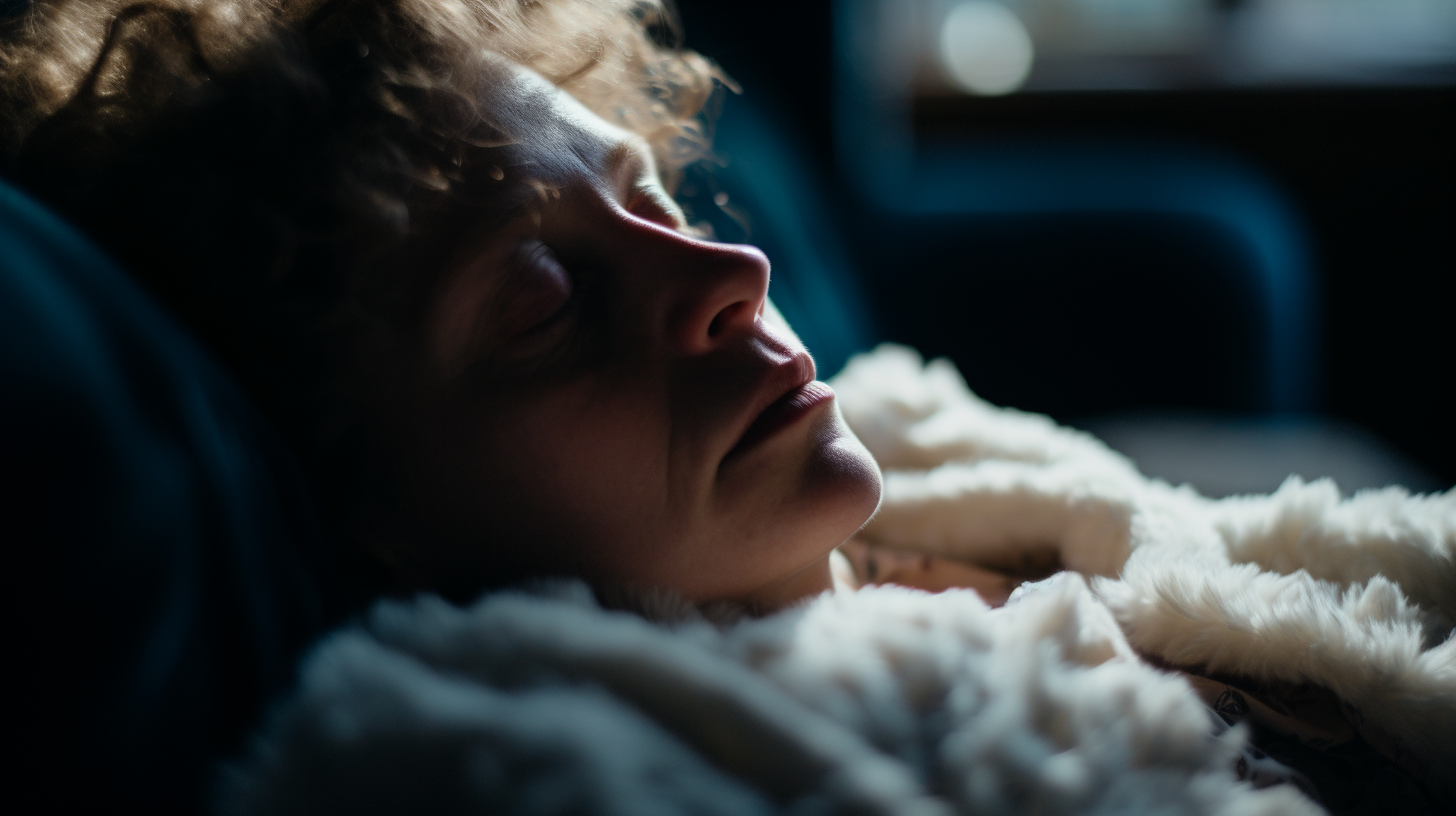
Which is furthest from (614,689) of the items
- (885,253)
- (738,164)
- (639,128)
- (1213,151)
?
(1213,151)

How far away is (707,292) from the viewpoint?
645 millimetres

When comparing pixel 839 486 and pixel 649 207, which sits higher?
pixel 649 207

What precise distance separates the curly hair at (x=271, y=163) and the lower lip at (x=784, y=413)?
0.25 meters

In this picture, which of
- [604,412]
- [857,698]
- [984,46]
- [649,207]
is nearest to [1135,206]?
[984,46]

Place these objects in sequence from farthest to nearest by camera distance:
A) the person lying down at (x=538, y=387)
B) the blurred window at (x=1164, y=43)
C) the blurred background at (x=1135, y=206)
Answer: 1. the blurred window at (x=1164, y=43)
2. the blurred background at (x=1135, y=206)
3. the person lying down at (x=538, y=387)

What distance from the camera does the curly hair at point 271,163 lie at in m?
0.61

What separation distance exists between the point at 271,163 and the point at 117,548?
345mm

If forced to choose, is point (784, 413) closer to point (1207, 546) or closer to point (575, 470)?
point (575, 470)

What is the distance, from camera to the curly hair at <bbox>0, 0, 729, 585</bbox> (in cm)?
61

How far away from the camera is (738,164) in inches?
56.6

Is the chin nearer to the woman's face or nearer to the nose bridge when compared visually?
the woman's face

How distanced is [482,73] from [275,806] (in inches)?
20.3

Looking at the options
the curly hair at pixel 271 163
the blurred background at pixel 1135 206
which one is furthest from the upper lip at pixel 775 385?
the blurred background at pixel 1135 206

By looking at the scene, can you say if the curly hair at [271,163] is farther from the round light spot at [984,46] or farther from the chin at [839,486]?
the round light spot at [984,46]
